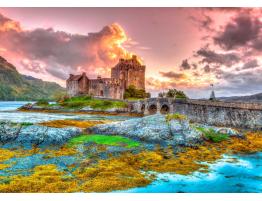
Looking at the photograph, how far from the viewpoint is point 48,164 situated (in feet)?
45.4

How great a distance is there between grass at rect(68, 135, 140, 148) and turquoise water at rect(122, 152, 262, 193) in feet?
20.7

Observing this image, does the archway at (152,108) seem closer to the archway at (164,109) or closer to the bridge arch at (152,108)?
the bridge arch at (152,108)

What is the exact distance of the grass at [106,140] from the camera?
18859 millimetres

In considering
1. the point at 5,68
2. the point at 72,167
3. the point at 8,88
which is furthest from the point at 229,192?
the point at 5,68

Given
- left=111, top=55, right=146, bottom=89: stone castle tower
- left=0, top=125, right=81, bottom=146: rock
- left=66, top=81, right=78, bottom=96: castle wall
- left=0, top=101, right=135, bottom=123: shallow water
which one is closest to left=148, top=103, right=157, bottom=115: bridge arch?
left=0, top=101, right=135, bottom=123: shallow water

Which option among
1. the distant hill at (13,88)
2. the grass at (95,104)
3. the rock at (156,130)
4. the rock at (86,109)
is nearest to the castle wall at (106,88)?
the grass at (95,104)

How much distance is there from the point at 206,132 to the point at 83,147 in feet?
32.9

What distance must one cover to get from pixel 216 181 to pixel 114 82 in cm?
6913

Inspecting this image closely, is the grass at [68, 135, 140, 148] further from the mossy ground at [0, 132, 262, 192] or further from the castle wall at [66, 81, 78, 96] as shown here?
the castle wall at [66, 81, 78, 96]

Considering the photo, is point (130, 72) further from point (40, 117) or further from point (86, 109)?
point (40, 117)

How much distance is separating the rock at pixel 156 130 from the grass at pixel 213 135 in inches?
36.1

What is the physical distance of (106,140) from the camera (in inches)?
781

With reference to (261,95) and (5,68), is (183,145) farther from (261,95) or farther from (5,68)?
(5,68)

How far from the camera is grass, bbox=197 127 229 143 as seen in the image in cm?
2159
